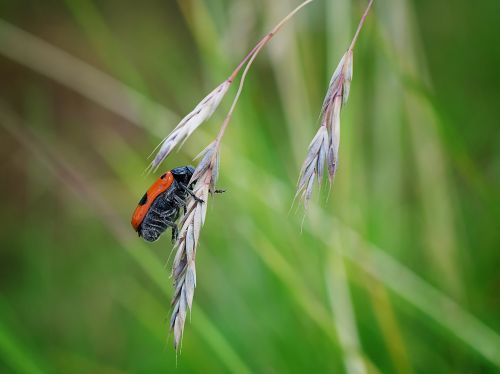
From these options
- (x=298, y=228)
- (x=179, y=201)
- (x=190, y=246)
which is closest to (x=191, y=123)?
(x=190, y=246)

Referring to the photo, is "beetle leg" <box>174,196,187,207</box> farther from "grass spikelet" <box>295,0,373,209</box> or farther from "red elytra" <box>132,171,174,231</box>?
"grass spikelet" <box>295,0,373,209</box>

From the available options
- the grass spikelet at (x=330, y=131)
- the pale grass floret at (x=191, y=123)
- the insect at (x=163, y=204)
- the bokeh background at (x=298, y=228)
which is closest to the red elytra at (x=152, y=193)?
the insect at (x=163, y=204)

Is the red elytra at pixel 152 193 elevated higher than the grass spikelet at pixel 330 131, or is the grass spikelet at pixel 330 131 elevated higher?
the red elytra at pixel 152 193

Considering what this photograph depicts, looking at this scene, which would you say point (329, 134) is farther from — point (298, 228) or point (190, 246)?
point (298, 228)

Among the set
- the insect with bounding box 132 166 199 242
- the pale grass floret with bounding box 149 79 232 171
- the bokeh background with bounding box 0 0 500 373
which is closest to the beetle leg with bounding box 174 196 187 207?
the insect with bounding box 132 166 199 242

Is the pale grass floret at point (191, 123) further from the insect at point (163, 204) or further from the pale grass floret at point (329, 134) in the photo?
the insect at point (163, 204)

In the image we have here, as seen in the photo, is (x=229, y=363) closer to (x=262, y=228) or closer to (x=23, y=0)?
(x=262, y=228)

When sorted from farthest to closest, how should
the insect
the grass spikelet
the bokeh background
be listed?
the bokeh background < the insect < the grass spikelet
